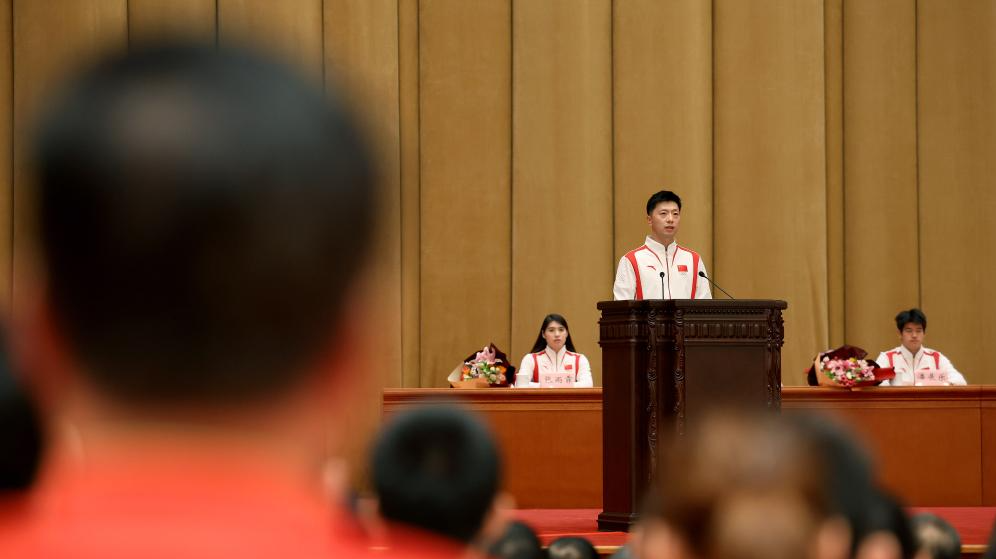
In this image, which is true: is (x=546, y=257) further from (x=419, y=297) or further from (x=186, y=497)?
(x=186, y=497)

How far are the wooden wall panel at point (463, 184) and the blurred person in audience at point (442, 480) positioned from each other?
10.8 metres

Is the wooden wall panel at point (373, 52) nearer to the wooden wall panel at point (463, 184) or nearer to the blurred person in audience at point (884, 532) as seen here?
the wooden wall panel at point (463, 184)

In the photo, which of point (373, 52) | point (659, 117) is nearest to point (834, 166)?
point (659, 117)

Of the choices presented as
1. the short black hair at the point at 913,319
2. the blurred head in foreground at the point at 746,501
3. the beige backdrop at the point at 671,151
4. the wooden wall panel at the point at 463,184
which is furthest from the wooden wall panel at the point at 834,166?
the blurred head in foreground at the point at 746,501

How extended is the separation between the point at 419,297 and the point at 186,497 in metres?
11.9

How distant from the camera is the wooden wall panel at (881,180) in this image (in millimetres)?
12688

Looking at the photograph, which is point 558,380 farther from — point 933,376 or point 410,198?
point 410,198

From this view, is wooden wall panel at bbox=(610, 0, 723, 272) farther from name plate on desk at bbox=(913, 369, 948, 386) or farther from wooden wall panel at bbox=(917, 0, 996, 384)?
name plate on desk at bbox=(913, 369, 948, 386)

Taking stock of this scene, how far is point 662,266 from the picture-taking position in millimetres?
8641

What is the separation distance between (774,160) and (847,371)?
12.7 feet

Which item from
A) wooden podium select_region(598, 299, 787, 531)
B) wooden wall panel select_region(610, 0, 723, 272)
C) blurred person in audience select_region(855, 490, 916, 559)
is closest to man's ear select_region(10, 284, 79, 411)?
blurred person in audience select_region(855, 490, 916, 559)

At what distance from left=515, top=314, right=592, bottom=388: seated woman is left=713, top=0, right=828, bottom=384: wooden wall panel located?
8.62 feet

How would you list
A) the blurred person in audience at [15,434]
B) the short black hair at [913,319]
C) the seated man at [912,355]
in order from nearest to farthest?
the blurred person in audience at [15,434], the seated man at [912,355], the short black hair at [913,319]

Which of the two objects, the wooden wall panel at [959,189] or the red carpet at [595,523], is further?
the wooden wall panel at [959,189]
